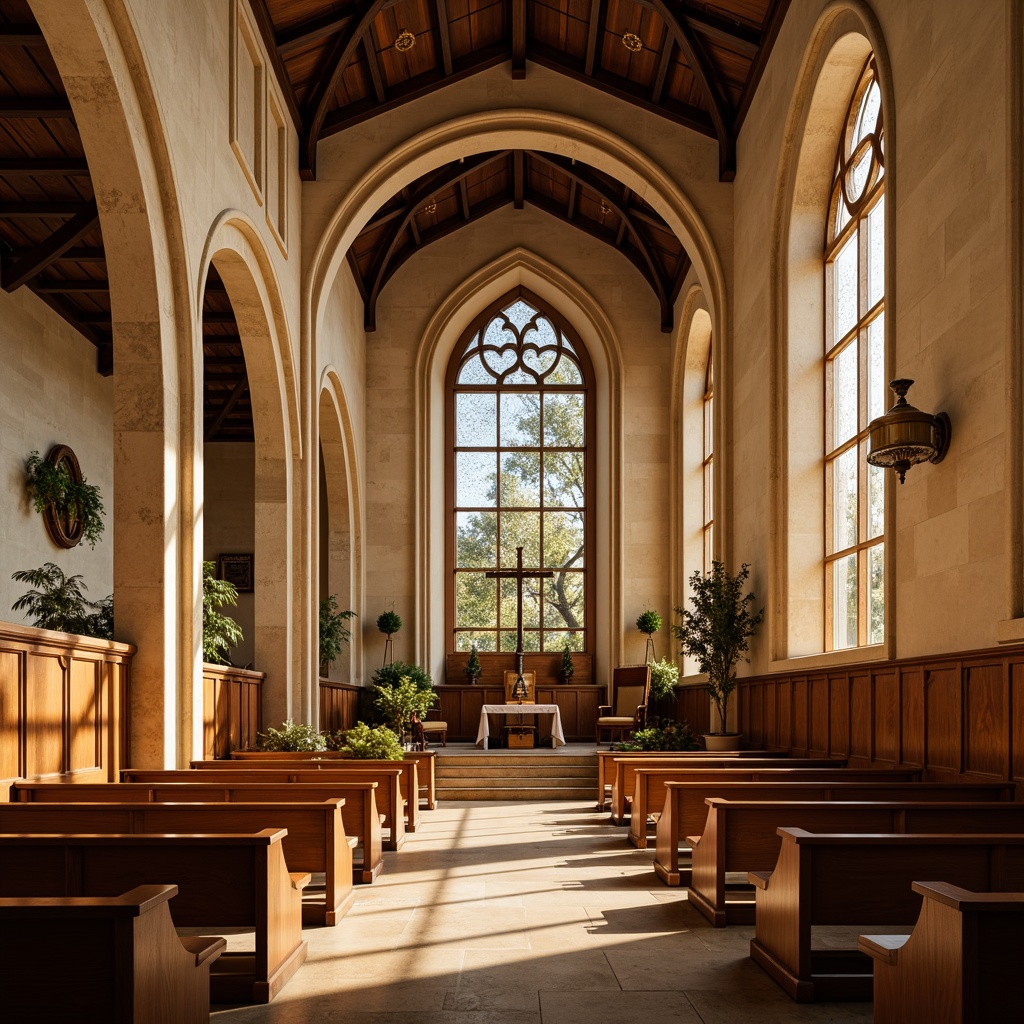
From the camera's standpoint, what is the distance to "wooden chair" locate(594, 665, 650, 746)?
44.4 ft

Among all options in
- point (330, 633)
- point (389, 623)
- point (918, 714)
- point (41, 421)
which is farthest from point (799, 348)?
point (41, 421)

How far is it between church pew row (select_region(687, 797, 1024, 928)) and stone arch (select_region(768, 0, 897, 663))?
4653 mm

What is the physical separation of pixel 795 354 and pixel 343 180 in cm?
514

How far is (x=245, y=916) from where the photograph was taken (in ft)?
12.0

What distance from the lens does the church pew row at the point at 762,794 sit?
4941mm

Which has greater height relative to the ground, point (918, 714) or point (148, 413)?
point (148, 413)

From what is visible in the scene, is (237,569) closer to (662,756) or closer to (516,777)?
(516,777)

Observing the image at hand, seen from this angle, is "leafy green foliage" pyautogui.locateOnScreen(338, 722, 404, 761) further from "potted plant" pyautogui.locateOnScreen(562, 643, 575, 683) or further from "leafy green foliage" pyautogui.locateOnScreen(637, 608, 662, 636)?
"potted plant" pyautogui.locateOnScreen(562, 643, 575, 683)

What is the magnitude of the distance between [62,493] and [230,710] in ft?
12.0

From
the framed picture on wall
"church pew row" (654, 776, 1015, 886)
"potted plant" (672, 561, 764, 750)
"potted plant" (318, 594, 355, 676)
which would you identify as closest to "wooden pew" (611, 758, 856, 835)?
"church pew row" (654, 776, 1015, 886)

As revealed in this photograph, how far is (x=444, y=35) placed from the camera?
11.1m

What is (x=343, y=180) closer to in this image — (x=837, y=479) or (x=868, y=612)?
(x=837, y=479)

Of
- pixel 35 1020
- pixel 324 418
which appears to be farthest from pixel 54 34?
pixel 324 418

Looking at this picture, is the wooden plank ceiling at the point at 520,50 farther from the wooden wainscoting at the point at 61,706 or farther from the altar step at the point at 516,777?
the altar step at the point at 516,777
